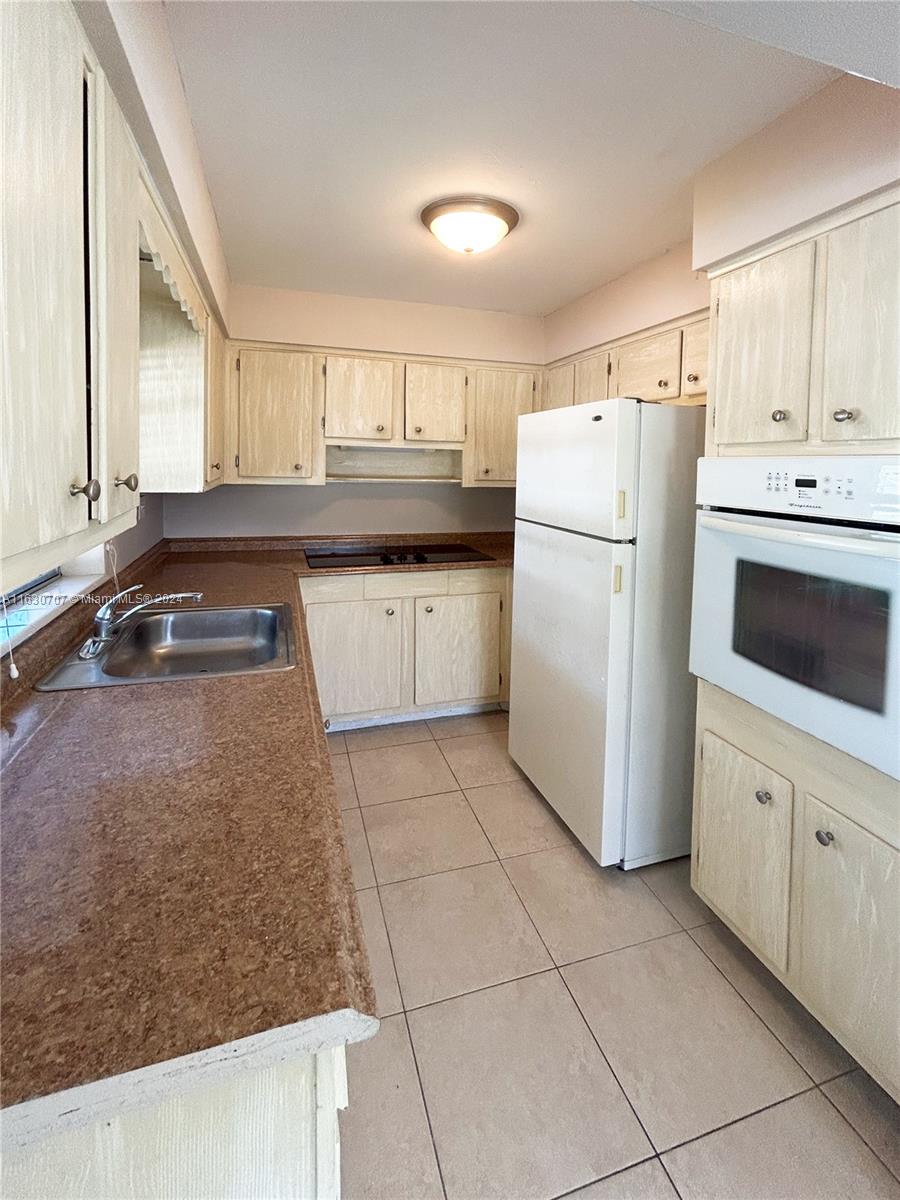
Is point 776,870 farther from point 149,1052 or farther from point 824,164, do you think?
point 824,164

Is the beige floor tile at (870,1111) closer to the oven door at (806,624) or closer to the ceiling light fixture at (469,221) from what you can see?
the oven door at (806,624)

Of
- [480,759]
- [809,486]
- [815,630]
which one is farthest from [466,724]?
[809,486]

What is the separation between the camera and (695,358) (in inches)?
88.2

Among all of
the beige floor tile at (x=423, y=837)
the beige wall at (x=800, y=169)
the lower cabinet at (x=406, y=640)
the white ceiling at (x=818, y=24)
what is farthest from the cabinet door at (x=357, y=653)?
the white ceiling at (x=818, y=24)

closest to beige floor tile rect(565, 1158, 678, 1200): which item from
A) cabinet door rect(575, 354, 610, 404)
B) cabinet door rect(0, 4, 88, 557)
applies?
cabinet door rect(0, 4, 88, 557)

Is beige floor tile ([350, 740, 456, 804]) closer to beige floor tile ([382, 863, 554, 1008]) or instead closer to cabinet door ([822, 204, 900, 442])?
beige floor tile ([382, 863, 554, 1008])

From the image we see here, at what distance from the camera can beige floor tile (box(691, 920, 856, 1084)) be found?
4.52 ft

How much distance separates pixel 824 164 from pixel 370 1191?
7.86 feet

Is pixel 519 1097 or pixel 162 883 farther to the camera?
pixel 519 1097

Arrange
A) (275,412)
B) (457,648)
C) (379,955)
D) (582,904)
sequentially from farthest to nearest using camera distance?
(457,648), (275,412), (582,904), (379,955)

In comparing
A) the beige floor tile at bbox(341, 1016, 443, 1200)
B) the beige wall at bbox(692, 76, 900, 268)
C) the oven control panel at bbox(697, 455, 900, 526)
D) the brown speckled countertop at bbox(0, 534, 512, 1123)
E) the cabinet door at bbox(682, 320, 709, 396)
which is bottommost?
the beige floor tile at bbox(341, 1016, 443, 1200)

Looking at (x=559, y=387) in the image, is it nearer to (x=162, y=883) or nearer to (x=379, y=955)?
(x=379, y=955)

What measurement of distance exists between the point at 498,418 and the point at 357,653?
5.07 feet

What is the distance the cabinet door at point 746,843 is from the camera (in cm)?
146
